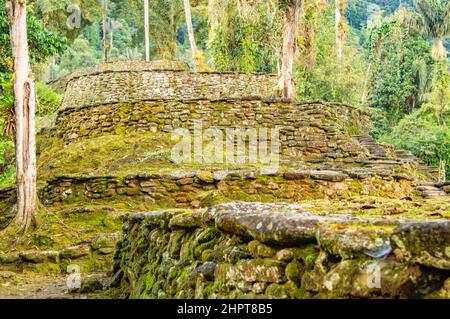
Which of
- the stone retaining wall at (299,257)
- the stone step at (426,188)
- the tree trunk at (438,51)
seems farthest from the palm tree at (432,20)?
the stone retaining wall at (299,257)

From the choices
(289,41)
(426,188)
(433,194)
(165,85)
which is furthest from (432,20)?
(433,194)

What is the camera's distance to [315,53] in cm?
2006

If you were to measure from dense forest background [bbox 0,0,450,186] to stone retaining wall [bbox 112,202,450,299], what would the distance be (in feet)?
21.7

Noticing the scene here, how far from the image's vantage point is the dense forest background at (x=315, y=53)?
13798mm

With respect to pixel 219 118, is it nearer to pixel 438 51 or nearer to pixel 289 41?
pixel 289 41

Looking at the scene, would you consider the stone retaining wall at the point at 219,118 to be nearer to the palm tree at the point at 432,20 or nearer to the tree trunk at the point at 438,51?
→ the tree trunk at the point at 438,51
